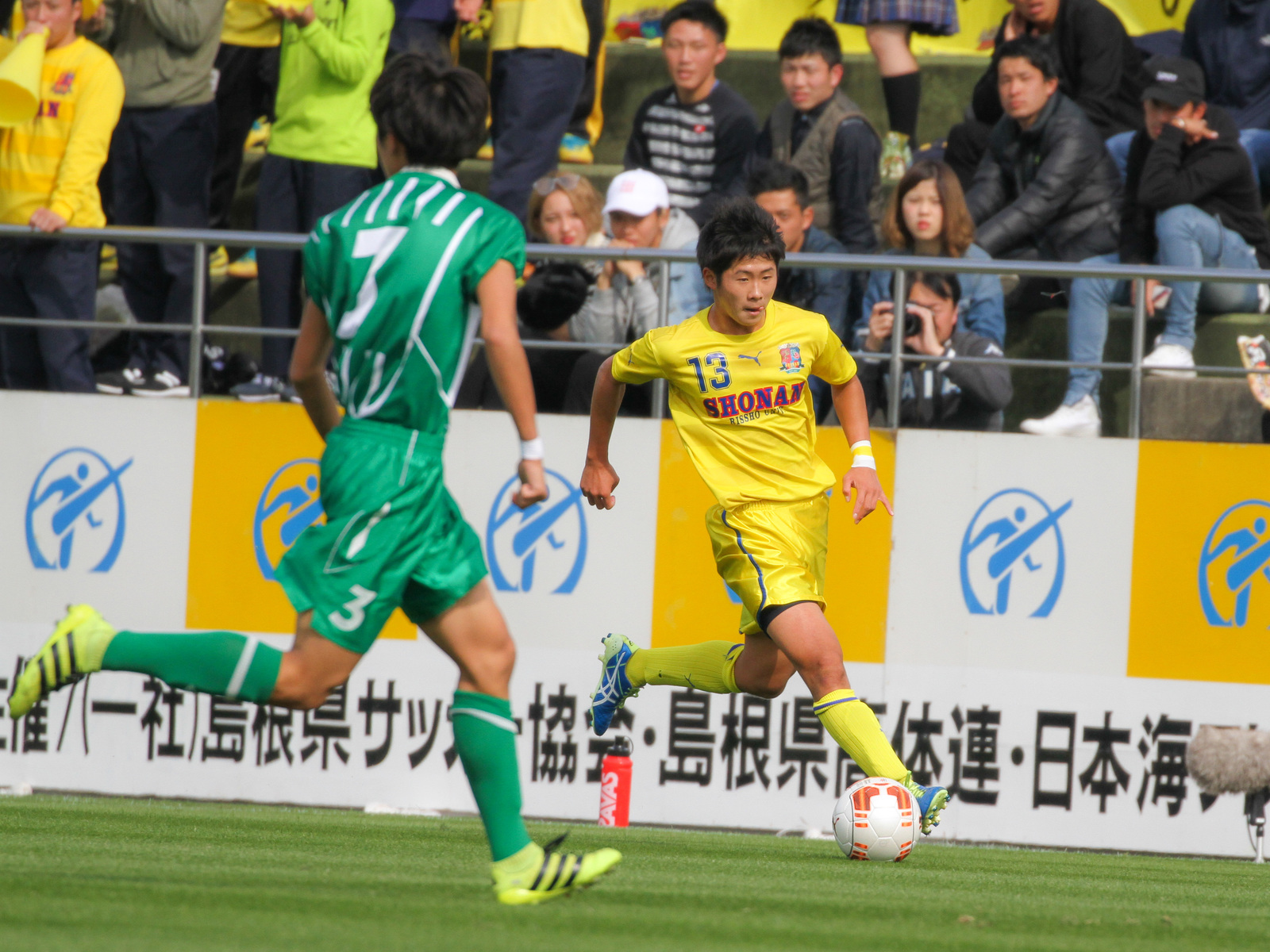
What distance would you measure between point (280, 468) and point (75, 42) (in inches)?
114

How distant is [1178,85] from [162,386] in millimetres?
6055

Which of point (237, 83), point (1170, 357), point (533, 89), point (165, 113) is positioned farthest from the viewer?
point (237, 83)

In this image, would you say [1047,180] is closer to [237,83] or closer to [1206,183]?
[1206,183]

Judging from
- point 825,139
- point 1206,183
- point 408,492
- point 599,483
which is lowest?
point 599,483

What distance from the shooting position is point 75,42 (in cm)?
944

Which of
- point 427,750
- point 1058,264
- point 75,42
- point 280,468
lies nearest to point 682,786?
point 427,750

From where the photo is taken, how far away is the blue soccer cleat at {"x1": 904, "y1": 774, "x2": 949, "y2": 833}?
6055 mm

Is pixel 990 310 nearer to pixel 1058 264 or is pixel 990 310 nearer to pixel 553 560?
pixel 1058 264

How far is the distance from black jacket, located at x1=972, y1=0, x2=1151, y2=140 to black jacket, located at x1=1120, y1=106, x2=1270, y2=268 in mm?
1038

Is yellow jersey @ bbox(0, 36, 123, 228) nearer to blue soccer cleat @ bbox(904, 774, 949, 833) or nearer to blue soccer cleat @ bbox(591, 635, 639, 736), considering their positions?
blue soccer cleat @ bbox(591, 635, 639, 736)

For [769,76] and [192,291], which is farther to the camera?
[769,76]

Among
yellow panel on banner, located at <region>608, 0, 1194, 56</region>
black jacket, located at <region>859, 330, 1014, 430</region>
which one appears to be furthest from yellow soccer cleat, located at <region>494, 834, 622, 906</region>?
yellow panel on banner, located at <region>608, 0, 1194, 56</region>

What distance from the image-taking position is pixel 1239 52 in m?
10.5

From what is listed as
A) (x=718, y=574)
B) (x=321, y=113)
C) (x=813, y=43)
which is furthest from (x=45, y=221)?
(x=813, y=43)
